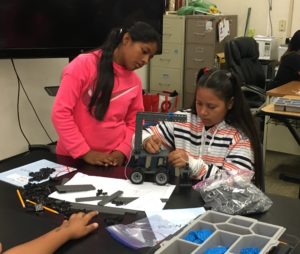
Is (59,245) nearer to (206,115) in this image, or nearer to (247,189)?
(247,189)

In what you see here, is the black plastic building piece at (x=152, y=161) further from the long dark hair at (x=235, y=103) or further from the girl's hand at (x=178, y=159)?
the long dark hair at (x=235, y=103)

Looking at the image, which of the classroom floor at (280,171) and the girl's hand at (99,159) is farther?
the classroom floor at (280,171)

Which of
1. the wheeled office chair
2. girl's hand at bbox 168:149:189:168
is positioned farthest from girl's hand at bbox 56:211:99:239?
the wheeled office chair

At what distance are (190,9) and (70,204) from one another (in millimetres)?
3632

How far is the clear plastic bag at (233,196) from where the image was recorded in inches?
49.3

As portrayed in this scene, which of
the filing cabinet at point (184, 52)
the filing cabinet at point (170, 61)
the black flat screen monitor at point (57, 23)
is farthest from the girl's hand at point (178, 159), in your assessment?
the filing cabinet at point (170, 61)

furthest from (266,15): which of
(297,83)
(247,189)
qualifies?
(247,189)

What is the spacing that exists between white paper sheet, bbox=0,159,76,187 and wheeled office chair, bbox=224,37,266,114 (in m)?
2.50

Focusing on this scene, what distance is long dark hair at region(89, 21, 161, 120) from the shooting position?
176cm

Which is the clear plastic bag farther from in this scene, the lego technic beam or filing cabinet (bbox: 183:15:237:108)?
filing cabinet (bbox: 183:15:237:108)

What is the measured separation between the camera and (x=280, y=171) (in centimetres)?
360

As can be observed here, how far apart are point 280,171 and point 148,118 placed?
240 cm

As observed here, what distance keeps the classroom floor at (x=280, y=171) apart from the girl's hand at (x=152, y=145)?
1.79m

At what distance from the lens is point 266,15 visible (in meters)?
4.93
